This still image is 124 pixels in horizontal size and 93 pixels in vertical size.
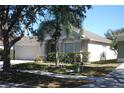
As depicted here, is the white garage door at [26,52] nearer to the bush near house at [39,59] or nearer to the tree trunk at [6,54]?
the bush near house at [39,59]

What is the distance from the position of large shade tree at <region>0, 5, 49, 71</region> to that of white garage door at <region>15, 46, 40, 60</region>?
1416 centimetres

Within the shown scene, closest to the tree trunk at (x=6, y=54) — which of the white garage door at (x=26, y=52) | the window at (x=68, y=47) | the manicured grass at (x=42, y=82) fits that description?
the manicured grass at (x=42, y=82)

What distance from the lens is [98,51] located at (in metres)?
32.4

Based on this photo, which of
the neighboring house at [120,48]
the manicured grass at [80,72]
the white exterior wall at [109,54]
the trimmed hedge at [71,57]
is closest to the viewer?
the manicured grass at [80,72]

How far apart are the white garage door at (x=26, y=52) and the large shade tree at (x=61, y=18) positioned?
42.6ft

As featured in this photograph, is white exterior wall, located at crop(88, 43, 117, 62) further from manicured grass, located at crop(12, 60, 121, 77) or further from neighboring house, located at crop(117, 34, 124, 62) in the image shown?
manicured grass, located at crop(12, 60, 121, 77)

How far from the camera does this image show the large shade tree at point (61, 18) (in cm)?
1844

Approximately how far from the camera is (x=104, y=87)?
13547 mm

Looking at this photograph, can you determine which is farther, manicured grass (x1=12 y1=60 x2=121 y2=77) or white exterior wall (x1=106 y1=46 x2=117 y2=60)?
white exterior wall (x1=106 y1=46 x2=117 y2=60)

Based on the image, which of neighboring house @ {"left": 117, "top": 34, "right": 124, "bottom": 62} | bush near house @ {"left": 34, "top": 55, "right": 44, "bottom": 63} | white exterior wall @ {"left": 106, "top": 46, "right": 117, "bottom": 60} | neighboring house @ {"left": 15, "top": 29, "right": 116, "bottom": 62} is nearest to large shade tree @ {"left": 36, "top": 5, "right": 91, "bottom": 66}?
neighboring house @ {"left": 15, "top": 29, "right": 116, "bottom": 62}

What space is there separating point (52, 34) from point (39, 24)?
203 cm

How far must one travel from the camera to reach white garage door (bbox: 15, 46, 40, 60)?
1373 inches
